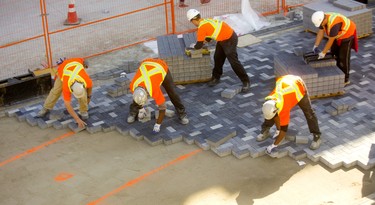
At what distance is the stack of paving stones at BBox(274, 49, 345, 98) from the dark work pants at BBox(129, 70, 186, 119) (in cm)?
217

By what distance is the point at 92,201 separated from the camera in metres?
10.2

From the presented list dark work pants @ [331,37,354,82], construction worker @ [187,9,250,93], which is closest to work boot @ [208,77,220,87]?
construction worker @ [187,9,250,93]

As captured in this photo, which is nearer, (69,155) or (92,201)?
(92,201)

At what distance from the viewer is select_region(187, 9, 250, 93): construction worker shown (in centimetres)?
1266

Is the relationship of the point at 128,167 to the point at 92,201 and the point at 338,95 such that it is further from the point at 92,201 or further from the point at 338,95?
the point at 338,95

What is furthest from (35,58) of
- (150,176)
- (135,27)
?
(150,176)

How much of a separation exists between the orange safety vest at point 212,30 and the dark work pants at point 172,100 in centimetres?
131

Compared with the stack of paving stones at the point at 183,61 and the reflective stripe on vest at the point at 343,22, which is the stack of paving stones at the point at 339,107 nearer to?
the reflective stripe on vest at the point at 343,22

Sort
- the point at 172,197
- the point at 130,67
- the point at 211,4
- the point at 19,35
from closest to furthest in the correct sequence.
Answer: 1. the point at 172,197
2. the point at 130,67
3. the point at 19,35
4. the point at 211,4

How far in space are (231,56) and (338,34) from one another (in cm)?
204

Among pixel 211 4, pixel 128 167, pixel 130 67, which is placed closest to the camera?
pixel 128 167

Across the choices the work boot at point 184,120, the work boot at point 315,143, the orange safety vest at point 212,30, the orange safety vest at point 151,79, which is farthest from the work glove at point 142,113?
the work boot at point 315,143

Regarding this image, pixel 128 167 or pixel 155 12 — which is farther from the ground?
pixel 155 12

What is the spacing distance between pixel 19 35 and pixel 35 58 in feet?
5.84
